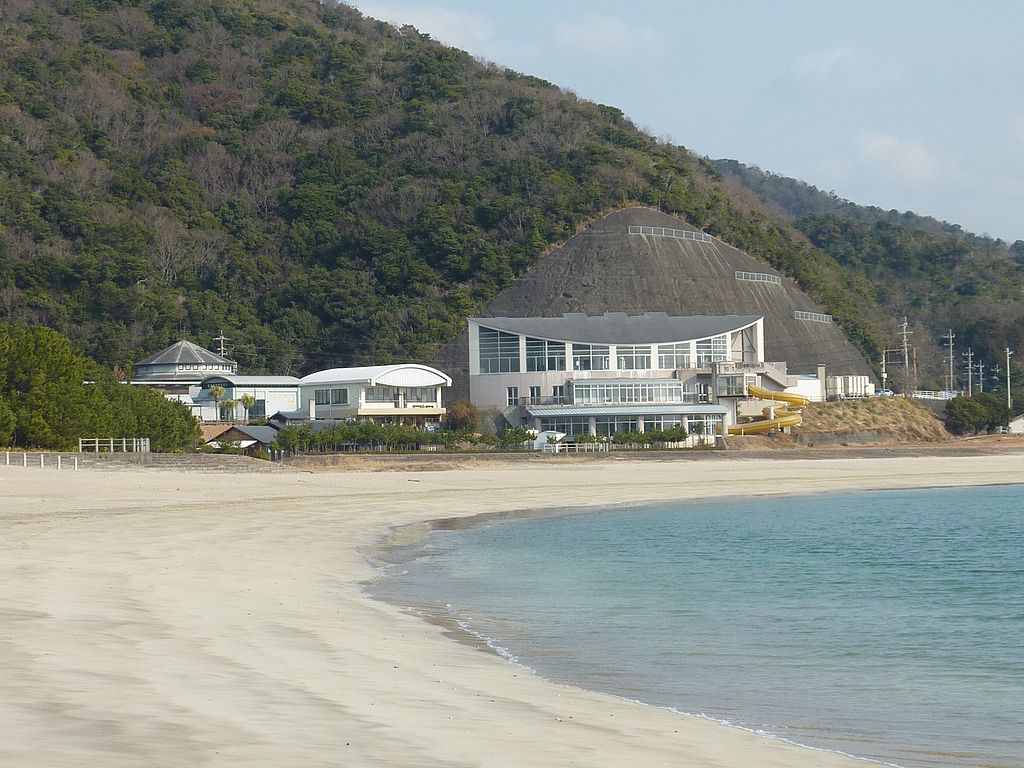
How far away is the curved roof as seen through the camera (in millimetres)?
75938

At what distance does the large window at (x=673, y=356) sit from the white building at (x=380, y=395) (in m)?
13.2

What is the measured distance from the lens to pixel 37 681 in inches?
360

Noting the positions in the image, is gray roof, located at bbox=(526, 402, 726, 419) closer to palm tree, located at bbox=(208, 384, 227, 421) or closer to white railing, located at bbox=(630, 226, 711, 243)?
palm tree, located at bbox=(208, 384, 227, 421)

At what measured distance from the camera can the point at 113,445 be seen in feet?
159

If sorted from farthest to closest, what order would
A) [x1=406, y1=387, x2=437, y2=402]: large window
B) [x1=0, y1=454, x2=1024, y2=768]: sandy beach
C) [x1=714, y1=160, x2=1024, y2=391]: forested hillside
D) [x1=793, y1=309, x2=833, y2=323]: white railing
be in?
1. [x1=714, y1=160, x2=1024, y2=391]: forested hillside
2. [x1=793, y1=309, x2=833, y2=323]: white railing
3. [x1=406, y1=387, x2=437, y2=402]: large window
4. [x1=0, y1=454, x2=1024, y2=768]: sandy beach

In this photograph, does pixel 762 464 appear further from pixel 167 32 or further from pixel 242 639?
pixel 167 32

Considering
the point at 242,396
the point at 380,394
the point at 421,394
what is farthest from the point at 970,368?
the point at 242,396

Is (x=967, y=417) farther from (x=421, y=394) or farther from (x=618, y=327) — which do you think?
(x=421, y=394)

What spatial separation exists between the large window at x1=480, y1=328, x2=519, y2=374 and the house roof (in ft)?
41.8

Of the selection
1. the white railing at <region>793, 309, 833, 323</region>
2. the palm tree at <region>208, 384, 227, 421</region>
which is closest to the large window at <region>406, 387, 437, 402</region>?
the palm tree at <region>208, 384, 227, 421</region>

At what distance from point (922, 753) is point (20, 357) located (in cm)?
4340

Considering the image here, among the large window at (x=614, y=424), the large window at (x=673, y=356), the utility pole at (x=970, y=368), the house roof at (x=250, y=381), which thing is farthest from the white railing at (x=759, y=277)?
the house roof at (x=250, y=381)

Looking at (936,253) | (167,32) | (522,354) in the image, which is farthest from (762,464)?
(167,32)

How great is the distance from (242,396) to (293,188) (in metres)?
47.3
